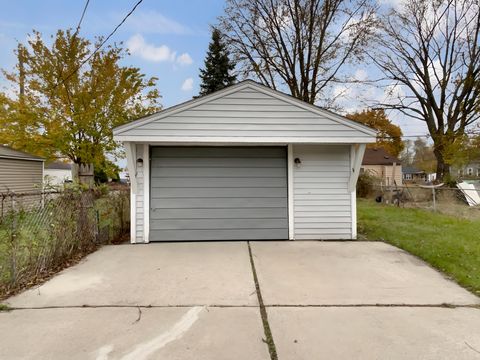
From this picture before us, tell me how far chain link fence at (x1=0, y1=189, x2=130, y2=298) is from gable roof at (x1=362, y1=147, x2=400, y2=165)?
35823 millimetres

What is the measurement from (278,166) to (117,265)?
367 cm

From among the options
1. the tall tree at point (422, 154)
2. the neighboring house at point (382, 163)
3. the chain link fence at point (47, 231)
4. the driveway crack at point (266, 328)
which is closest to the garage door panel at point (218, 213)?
the chain link fence at point (47, 231)

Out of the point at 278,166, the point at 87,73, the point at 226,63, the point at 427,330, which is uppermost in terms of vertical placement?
the point at 226,63

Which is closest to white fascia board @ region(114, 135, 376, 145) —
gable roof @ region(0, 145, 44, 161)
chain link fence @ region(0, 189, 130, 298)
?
chain link fence @ region(0, 189, 130, 298)

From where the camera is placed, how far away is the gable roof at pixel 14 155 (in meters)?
12.2

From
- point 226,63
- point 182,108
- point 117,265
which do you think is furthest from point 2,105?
point 226,63

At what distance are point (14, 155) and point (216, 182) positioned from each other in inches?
403

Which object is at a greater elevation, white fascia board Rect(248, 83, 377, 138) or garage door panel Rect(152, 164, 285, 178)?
white fascia board Rect(248, 83, 377, 138)

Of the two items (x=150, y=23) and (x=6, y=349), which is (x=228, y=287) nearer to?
(x=6, y=349)

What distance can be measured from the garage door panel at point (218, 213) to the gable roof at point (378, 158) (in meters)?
33.7

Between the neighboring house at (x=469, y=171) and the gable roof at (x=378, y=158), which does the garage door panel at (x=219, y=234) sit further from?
the gable roof at (x=378, y=158)

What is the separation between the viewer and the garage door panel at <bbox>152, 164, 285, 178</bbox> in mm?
6734

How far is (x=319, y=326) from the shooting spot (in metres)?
2.98

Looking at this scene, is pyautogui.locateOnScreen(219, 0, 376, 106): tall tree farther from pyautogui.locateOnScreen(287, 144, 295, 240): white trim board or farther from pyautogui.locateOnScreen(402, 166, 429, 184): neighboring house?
pyautogui.locateOnScreen(402, 166, 429, 184): neighboring house
